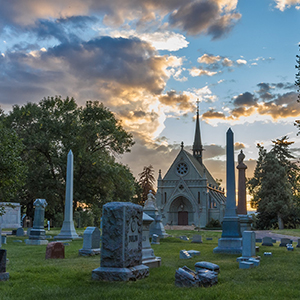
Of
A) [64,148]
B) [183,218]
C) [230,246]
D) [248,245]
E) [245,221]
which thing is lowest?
[183,218]

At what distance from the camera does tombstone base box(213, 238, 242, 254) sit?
14781 mm

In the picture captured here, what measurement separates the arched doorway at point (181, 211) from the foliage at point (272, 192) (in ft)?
36.3

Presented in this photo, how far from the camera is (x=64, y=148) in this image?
3450cm

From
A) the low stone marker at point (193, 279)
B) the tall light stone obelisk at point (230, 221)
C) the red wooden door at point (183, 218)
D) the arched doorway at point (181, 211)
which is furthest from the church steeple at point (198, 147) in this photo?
the low stone marker at point (193, 279)

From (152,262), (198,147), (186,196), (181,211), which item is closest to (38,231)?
(152,262)

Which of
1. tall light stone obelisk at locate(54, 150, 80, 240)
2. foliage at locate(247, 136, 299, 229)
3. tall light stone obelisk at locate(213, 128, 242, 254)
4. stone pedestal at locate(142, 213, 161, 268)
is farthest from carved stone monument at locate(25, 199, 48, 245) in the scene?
foliage at locate(247, 136, 299, 229)

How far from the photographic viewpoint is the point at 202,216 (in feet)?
190

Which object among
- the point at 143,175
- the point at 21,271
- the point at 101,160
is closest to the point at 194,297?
the point at 21,271

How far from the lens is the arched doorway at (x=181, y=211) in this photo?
59.6 m

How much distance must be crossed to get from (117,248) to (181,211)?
53320 millimetres

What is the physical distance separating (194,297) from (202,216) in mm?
52755

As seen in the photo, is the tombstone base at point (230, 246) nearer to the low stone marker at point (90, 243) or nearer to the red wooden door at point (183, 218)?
the low stone marker at point (90, 243)

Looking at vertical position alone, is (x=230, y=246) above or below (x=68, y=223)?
below

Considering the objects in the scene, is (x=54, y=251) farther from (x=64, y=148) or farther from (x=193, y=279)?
(x=64, y=148)
